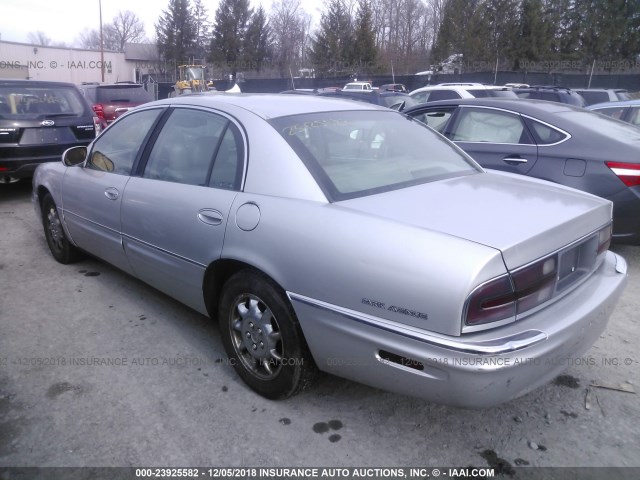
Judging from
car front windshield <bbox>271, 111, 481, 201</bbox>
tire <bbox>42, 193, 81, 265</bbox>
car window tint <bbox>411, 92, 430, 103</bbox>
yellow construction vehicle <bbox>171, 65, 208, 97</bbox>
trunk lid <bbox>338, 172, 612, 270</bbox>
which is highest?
yellow construction vehicle <bbox>171, 65, 208, 97</bbox>

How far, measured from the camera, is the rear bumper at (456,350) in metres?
2.00

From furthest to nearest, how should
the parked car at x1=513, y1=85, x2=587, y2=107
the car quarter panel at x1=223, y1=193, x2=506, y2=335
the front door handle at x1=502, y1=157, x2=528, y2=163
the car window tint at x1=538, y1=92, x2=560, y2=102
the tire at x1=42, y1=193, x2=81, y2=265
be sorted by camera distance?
the car window tint at x1=538, y1=92, x2=560, y2=102 → the parked car at x1=513, y1=85, x2=587, y2=107 → the front door handle at x1=502, y1=157, x2=528, y2=163 → the tire at x1=42, y1=193, x2=81, y2=265 → the car quarter panel at x1=223, y1=193, x2=506, y2=335

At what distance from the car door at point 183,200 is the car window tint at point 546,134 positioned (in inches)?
124

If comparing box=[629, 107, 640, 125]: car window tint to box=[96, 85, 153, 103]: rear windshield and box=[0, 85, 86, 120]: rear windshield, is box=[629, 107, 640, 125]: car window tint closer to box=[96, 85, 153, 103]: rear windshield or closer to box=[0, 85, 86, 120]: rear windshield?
box=[0, 85, 86, 120]: rear windshield

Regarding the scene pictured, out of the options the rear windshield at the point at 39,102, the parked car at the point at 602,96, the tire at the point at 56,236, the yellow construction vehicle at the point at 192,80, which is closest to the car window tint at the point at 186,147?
the tire at the point at 56,236

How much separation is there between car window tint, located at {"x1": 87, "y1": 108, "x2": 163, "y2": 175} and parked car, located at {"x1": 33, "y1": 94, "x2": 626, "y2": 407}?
24 mm

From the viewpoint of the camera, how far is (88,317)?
151 inches

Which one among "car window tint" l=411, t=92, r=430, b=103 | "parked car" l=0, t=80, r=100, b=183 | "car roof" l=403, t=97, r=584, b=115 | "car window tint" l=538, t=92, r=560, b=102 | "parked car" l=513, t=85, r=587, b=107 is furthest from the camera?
"car window tint" l=411, t=92, r=430, b=103

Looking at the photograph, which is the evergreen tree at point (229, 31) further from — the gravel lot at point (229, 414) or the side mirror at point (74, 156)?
the gravel lot at point (229, 414)

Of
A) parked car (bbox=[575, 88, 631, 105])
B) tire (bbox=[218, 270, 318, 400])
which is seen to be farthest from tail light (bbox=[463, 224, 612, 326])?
parked car (bbox=[575, 88, 631, 105])

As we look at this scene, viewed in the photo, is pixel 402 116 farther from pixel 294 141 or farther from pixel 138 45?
pixel 138 45

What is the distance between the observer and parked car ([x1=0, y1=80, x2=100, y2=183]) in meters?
6.79

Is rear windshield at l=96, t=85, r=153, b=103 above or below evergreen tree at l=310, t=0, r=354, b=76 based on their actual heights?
below

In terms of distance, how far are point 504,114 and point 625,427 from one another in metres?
3.40
